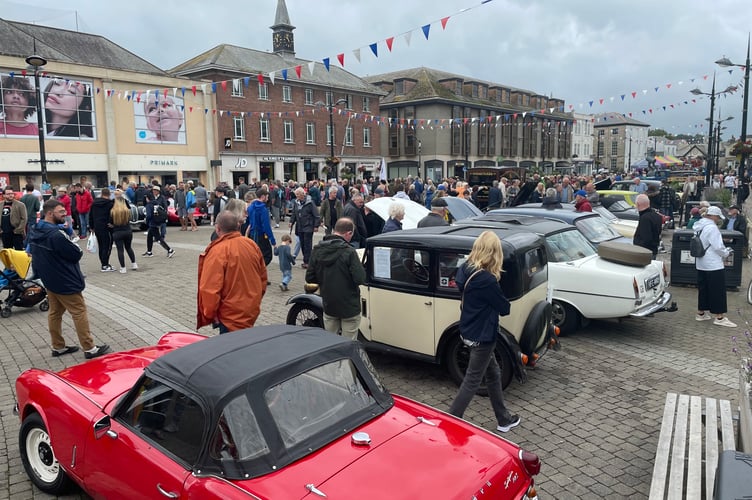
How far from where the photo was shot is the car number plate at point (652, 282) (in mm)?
7445

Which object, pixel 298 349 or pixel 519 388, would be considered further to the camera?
pixel 519 388

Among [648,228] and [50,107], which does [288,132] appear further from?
[648,228]

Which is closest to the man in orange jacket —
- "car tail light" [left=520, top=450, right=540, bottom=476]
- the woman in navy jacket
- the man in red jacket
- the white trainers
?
the woman in navy jacket

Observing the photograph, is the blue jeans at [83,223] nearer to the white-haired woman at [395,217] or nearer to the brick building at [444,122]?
the white-haired woman at [395,217]

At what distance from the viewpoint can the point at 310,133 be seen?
47594mm

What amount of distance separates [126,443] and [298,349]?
1.14 metres

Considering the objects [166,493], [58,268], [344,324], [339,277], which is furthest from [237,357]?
[58,268]

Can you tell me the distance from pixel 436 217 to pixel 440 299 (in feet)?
12.4

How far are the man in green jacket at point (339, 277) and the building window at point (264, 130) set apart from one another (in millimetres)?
39314

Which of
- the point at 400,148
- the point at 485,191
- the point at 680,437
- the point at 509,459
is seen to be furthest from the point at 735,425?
the point at 400,148

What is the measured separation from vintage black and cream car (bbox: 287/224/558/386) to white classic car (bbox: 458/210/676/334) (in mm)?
1282

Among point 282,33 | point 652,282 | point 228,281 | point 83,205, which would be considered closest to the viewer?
point 228,281

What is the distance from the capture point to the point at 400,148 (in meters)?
58.4

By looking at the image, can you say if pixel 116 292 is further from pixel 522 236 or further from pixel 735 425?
pixel 735 425
